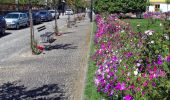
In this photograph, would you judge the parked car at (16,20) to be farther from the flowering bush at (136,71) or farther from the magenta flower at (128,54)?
the magenta flower at (128,54)

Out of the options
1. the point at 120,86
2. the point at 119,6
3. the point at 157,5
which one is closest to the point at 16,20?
the point at 119,6

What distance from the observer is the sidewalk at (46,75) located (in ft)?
33.1

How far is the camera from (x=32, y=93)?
33.2 feet

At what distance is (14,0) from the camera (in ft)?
229

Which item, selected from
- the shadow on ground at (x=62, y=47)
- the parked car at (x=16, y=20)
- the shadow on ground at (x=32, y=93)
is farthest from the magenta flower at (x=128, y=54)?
the parked car at (x=16, y=20)

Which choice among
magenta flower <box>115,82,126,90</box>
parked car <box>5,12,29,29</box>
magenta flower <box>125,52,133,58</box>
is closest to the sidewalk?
magenta flower <box>125,52,133,58</box>

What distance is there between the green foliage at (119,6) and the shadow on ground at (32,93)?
119 ft

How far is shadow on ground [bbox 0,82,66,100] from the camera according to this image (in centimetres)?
974

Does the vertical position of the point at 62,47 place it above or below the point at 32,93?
above

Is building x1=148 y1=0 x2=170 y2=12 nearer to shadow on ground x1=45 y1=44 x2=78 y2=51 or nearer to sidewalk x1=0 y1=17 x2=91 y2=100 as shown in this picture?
shadow on ground x1=45 y1=44 x2=78 y2=51

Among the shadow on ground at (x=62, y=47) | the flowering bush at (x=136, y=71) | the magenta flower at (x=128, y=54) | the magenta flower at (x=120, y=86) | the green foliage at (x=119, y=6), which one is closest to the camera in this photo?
the flowering bush at (x=136, y=71)

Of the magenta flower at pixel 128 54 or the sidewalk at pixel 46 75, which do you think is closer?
the magenta flower at pixel 128 54

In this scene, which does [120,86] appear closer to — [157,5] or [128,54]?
[128,54]

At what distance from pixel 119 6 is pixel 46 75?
37.0 metres
